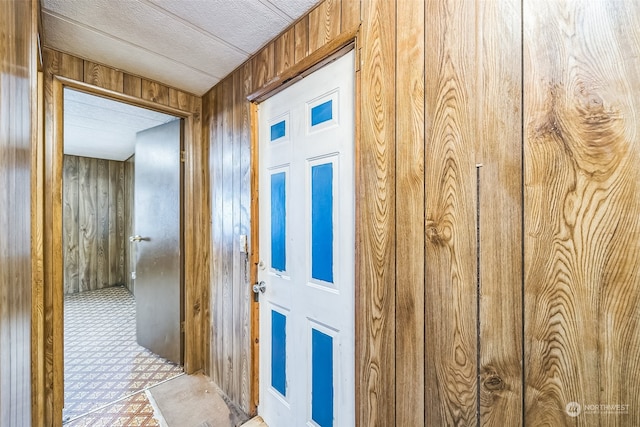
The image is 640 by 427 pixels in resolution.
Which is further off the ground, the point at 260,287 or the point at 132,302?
the point at 260,287

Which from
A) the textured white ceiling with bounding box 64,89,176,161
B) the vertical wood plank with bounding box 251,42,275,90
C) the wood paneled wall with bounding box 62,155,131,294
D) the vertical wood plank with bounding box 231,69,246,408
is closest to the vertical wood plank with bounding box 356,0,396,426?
the vertical wood plank with bounding box 251,42,275,90

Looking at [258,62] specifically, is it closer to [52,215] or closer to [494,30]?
[494,30]

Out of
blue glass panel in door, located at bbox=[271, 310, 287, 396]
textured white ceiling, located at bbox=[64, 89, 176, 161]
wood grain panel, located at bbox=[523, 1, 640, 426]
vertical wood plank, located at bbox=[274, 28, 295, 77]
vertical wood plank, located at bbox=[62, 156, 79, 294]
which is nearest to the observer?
wood grain panel, located at bbox=[523, 1, 640, 426]

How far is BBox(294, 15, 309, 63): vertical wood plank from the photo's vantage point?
1281 millimetres

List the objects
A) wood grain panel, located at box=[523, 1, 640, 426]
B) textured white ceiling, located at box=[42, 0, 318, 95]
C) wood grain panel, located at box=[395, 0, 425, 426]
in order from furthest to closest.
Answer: textured white ceiling, located at box=[42, 0, 318, 95]
wood grain panel, located at box=[395, 0, 425, 426]
wood grain panel, located at box=[523, 1, 640, 426]

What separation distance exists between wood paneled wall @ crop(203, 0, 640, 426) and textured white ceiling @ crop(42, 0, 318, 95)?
1.51 feet

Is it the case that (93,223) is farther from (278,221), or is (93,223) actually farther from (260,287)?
(278,221)

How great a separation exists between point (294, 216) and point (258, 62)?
3.41 feet

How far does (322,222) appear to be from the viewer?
4.12 feet

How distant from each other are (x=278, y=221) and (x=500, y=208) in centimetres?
A: 112

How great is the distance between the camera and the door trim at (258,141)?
1062mm

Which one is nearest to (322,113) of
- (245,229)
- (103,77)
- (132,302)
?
(245,229)

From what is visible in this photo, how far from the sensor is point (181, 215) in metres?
2.18

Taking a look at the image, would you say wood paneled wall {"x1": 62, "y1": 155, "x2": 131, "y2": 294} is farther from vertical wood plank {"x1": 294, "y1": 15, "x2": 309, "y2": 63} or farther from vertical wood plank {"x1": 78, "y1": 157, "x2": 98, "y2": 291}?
vertical wood plank {"x1": 294, "y1": 15, "x2": 309, "y2": 63}
